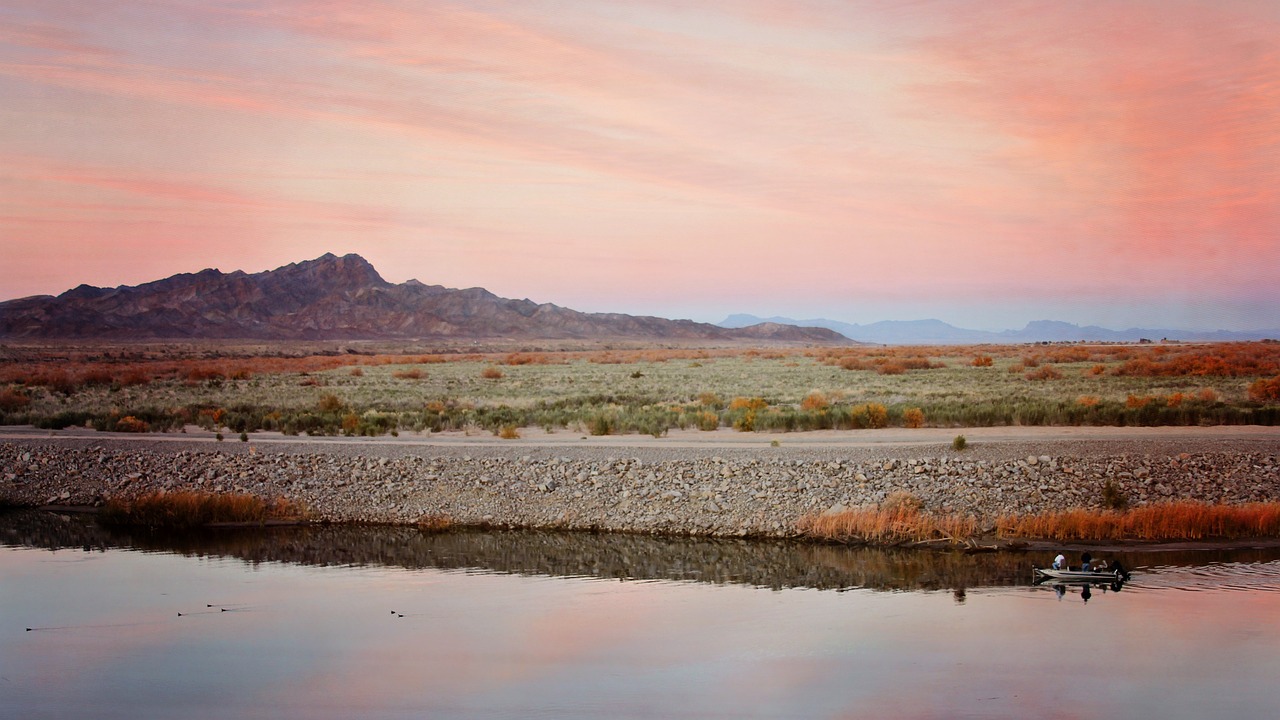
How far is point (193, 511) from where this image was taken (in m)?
20.2

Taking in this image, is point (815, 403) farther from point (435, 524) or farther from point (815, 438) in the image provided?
point (435, 524)

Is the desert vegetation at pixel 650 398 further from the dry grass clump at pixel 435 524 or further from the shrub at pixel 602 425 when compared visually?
the dry grass clump at pixel 435 524

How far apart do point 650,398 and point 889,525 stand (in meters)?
20.6

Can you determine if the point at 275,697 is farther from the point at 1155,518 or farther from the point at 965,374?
the point at 965,374

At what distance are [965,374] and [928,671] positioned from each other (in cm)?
4416

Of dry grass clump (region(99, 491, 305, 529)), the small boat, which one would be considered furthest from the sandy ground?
the small boat

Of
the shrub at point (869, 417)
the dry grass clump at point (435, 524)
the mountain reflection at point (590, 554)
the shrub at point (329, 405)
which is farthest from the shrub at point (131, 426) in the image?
the shrub at point (869, 417)

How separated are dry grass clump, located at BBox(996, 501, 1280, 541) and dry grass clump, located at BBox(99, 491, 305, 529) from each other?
46.1ft

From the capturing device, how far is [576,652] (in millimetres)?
12211

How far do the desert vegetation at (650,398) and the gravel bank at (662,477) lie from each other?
4.69 m

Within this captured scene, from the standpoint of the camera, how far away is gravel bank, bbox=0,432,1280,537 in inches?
746

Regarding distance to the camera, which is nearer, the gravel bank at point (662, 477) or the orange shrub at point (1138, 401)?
the gravel bank at point (662, 477)

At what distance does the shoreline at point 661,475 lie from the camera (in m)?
19.0

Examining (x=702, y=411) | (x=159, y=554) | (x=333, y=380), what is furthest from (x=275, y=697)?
(x=333, y=380)
